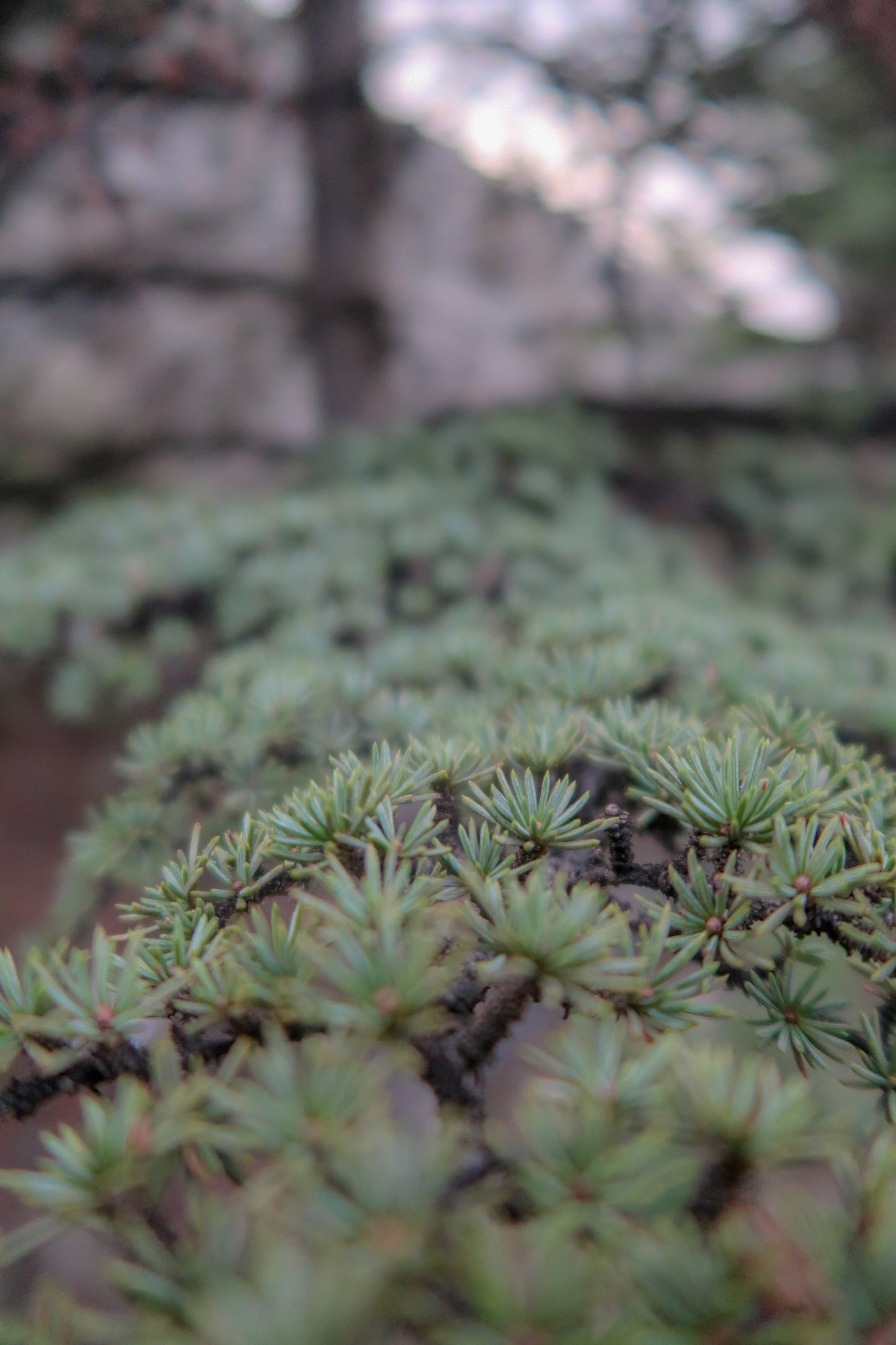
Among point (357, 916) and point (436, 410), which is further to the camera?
point (436, 410)

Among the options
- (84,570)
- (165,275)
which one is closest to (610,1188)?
(84,570)

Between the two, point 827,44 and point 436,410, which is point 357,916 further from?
point 827,44

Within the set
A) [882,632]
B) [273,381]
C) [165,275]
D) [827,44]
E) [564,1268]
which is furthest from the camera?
[273,381]

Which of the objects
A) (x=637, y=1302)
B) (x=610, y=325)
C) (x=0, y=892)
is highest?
(x=610, y=325)

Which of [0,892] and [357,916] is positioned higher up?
[357,916]

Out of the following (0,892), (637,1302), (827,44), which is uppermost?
(827,44)

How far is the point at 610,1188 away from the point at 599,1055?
0.16 ft

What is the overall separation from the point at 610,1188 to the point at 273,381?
217 cm

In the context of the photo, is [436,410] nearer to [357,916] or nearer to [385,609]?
[385,609]

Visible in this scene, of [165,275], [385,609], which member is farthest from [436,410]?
[385,609]

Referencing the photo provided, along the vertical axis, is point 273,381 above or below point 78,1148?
above

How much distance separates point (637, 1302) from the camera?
0.88 ft

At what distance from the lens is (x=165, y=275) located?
198 cm

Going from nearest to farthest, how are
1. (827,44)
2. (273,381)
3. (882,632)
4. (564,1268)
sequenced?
(564,1268) → (882,632) → (827,44) → (273,381)
